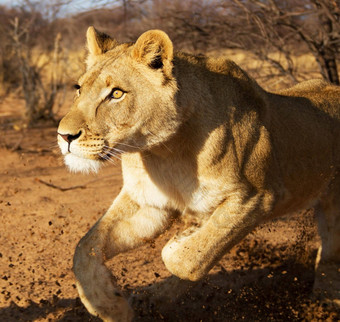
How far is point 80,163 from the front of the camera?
2.91 m

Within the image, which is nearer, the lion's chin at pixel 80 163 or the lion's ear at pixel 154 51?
the lion's chin at pixel 80 163

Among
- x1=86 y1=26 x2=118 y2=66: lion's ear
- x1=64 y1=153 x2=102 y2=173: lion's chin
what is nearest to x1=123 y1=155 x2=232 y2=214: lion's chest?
x1=64 y1=153 x2=102 y2=173: lion's chin

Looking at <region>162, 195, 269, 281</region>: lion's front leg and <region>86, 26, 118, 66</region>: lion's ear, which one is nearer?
<region>162, 195, 269, 281</region>: lion's front leg

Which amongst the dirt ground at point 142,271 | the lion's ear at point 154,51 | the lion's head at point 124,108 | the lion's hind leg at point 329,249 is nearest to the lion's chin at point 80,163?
the lion's head at point 124,108

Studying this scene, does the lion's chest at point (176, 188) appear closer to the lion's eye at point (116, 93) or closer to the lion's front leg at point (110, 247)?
the lion's front leg at point (110, 247)

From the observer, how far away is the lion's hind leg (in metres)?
4.34

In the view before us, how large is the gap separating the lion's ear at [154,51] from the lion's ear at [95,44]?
45cm

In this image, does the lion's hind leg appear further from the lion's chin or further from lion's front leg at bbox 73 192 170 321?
the lion's chin

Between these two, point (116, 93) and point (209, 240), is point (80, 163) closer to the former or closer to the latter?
point (116, 93)

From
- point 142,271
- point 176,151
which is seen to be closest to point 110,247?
point 176,151

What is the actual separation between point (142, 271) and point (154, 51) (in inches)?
83.1

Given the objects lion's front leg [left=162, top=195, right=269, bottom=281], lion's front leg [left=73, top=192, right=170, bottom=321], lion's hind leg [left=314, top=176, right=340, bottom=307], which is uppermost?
lion's front leg [left=162, top=195, right=269, bottom=281]

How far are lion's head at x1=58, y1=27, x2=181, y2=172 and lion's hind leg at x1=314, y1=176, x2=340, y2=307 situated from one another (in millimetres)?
1833

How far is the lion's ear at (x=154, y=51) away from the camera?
300 cm
